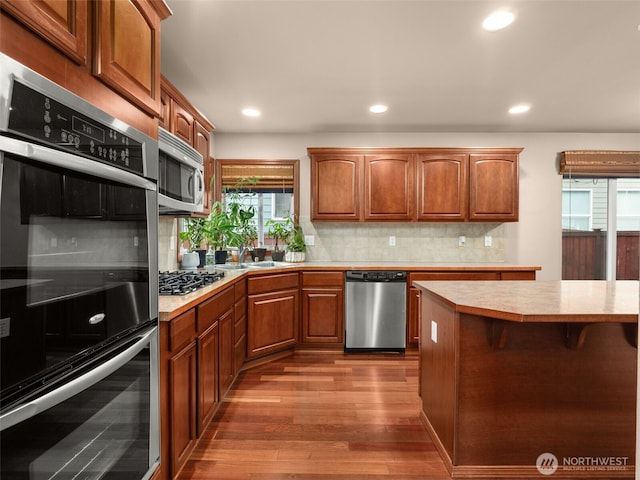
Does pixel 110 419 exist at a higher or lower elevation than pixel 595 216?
lower

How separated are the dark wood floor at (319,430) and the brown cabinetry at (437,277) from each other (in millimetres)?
550

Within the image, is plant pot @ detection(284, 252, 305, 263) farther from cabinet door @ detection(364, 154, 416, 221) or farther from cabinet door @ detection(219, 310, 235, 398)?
cabinet door @ detection(219, 310, 235, 398)

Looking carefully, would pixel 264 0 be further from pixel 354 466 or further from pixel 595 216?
pixel 595 216

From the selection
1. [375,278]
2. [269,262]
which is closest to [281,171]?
[269,262]

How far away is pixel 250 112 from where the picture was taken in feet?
12.0

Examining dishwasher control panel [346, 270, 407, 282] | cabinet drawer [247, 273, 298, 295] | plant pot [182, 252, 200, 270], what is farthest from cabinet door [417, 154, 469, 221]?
plant pot [182, 252, 200, 270]

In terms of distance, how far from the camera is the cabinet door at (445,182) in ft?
13.3

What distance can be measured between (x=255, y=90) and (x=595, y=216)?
422 centimetres

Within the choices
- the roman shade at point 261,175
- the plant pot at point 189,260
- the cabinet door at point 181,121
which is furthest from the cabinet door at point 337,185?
the cabinet door at point 181,121

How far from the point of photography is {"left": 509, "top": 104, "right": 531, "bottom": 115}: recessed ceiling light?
11.5ft

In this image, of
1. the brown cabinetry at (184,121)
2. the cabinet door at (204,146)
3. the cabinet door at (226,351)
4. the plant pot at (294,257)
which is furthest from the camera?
the plant pot at (294,257)

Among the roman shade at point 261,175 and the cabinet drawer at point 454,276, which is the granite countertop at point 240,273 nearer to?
the cabinet drawer at point 454,276

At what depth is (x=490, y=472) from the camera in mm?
1841

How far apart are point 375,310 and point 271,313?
107 cm
